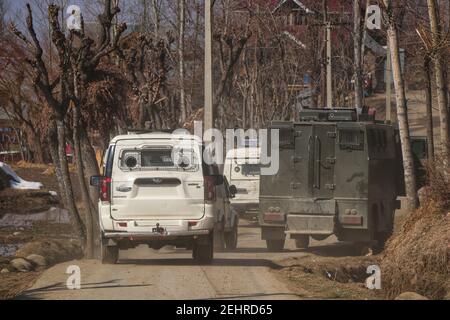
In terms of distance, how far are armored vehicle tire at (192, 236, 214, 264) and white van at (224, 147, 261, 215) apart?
10.7m

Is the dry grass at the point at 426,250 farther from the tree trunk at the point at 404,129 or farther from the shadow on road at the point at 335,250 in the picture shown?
the tree trunk at the point at 404,129

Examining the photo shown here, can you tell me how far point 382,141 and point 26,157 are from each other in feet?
168

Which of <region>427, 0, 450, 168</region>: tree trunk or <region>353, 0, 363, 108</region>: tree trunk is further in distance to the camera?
<region>353, 0, 363, 108</region>: tree trunk

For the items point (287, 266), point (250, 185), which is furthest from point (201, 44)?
point (287, 266)

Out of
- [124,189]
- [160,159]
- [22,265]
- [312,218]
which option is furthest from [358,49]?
[124,189]

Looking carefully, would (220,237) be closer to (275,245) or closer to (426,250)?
(275,245)

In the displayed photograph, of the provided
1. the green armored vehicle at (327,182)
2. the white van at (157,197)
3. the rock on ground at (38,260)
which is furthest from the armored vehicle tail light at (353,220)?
the rock on ground at (38,260)

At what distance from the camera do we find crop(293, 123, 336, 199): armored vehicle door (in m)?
19.5

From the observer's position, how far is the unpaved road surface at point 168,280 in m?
12.4

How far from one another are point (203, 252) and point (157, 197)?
140 cm

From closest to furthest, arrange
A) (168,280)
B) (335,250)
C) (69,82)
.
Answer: (168,280) → (69,82) → (335,250)

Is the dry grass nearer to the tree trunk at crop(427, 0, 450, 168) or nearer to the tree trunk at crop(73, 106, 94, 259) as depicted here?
the tree trunk at crop(427, 0, 450, 168)

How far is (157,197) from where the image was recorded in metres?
15.3

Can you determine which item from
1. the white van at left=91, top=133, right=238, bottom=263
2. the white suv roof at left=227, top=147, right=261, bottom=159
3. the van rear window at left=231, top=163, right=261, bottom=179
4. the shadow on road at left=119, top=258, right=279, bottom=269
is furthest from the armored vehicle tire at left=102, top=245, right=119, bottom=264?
the white suv roof at left=227, top=147, right=261, bottom=159
